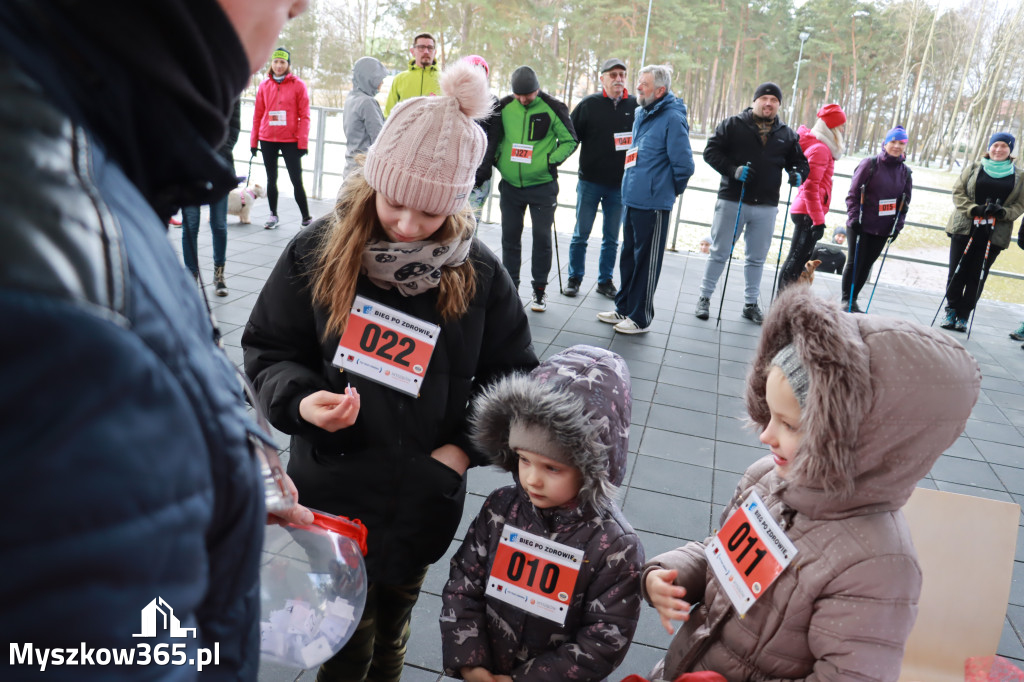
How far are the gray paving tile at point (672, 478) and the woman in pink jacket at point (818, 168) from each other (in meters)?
3.34

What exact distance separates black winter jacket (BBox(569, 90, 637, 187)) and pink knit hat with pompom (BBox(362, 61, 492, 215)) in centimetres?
493

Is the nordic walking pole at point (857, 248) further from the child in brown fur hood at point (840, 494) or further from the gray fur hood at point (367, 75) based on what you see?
the child in brown fur hood at point (840, 494)

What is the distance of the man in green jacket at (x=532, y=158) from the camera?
19.3 feet

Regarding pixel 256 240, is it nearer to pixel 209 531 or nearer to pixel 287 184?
pixel 287 184

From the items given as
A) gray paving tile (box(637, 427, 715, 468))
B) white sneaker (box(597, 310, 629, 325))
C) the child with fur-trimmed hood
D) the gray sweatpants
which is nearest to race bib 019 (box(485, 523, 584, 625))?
the child with fur-trimmed hood

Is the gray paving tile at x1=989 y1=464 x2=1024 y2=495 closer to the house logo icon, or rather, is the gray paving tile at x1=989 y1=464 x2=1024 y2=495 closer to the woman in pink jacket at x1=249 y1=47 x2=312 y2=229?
the house logo icon

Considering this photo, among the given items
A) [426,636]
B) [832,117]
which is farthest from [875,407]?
[832,117]

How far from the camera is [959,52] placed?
14.3 metres

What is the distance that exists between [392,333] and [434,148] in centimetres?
41

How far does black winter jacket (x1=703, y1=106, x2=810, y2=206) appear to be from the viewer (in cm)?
608

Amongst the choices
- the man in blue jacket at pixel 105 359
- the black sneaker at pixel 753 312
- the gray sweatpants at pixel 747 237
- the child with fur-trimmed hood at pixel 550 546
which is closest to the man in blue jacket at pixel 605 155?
the gray sweatpants at pixel 747 237

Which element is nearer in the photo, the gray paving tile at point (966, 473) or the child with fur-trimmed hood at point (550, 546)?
the child with fur-trimmed hood at point (550, 546)

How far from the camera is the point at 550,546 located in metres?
1.68

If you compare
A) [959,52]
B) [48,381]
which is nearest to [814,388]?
[48,381]
